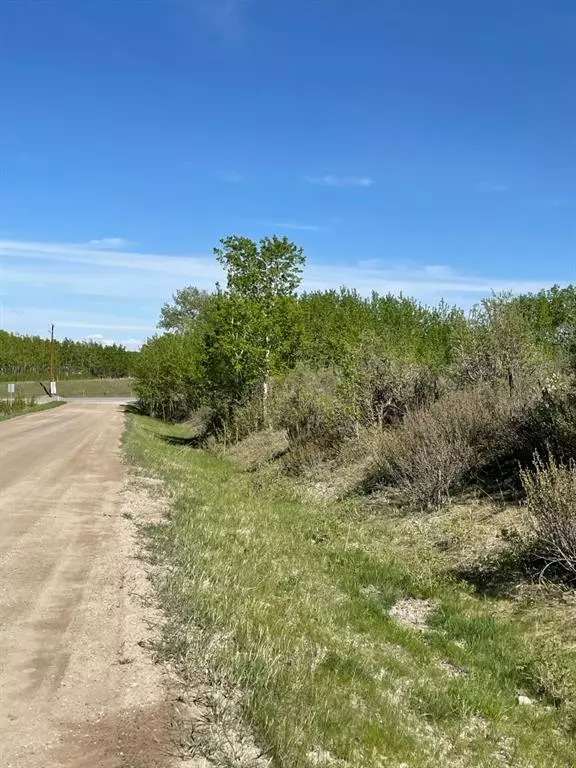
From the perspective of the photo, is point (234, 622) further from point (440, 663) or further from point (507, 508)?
point (507, 508)

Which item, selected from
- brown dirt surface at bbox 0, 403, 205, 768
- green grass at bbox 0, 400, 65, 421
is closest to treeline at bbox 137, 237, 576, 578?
brown dirt surface at bbox 0, 403, 205, 768

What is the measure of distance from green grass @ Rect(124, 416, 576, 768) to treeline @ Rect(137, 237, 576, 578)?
1.96 meters

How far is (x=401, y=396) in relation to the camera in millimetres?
19625

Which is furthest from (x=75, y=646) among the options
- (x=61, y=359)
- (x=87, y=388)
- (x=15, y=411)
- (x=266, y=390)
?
(x=61, y=359)

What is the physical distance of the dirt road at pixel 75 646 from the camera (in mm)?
3629

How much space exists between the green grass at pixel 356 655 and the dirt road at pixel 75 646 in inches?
16.5

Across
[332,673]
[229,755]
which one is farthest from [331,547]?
[229,755]

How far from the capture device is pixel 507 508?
36.3 ft

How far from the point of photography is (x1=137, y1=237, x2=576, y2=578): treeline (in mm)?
11695

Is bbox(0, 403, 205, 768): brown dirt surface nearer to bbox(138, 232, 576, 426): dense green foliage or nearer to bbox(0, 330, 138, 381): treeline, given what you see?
bbox(138, 232, 576, 426): dense green foliage

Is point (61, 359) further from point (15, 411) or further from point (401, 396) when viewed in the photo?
point (401, 396)

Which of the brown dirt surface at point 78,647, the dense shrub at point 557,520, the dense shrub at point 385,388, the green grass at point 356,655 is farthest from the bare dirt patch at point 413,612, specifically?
the dense shrub at point 385,388

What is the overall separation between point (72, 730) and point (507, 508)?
8906mm

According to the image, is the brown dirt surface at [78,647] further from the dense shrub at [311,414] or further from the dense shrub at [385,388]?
the dense shrub at [385,388]
